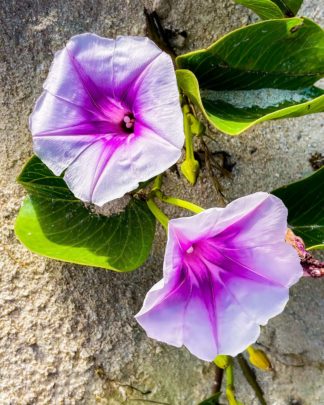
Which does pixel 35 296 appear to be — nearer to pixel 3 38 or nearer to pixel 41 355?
pixel 41 355

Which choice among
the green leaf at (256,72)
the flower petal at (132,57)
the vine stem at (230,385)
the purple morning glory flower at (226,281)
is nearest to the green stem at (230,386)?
the vine stem at (230,385)

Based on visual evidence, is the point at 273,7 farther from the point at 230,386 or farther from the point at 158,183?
the point at 230,386

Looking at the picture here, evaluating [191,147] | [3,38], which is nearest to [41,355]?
[191,147]

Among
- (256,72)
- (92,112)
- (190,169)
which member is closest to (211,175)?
(190,169)

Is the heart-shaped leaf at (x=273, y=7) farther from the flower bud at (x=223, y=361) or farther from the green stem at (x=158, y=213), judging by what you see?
the flower bud at (x=223, y=361)

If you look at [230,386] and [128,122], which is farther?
[230,386]

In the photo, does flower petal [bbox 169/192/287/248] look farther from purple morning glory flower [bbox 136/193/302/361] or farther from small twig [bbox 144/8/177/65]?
small twig [bbox 144/8/177/65]

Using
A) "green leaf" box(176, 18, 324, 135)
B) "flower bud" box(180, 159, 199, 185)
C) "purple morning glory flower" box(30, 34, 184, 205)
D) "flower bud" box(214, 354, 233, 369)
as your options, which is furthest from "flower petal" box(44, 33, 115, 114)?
"flower bud" box(214, 354, 233, 369)
